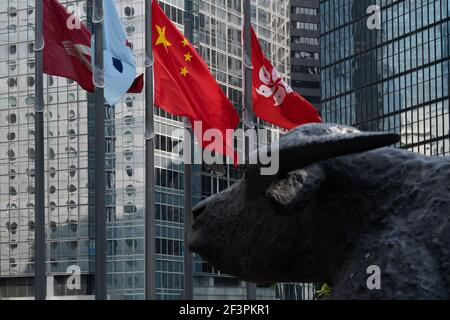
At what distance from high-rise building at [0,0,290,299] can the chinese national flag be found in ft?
142

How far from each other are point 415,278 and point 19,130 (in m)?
65.1

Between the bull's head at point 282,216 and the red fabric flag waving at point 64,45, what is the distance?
15.0m

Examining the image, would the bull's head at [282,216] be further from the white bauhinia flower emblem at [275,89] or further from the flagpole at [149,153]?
the white bauhinia flower emblem at [275,89]

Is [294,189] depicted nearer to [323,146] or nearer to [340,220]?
[323,146]

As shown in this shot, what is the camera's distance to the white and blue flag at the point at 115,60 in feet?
66.8

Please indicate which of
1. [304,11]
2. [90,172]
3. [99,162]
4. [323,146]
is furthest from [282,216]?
[304,11]

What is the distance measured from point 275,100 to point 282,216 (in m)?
16.7

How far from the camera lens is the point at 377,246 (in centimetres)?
515

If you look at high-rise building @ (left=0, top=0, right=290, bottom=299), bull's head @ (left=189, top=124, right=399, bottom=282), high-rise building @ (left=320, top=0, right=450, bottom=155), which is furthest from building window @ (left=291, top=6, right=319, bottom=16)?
bull's head @ (left=189, top=124, right=399, bottom=282)

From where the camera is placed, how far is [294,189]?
16.7 feet

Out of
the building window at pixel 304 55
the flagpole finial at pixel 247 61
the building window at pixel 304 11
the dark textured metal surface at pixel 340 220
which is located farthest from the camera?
the building window at pixel 304 11

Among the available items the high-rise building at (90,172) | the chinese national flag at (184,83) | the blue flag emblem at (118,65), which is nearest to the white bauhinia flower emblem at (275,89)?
the chinese national flag at (184,83)
